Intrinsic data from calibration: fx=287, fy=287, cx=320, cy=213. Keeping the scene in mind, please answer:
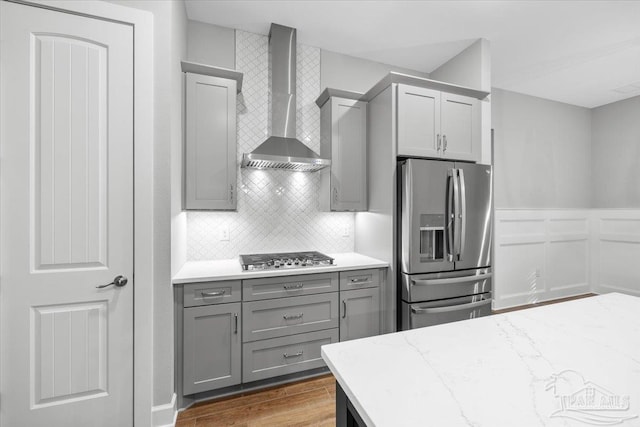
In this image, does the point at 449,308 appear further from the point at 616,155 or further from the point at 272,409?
the point at 616,155

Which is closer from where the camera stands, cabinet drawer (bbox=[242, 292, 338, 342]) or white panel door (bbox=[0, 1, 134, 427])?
white panel door (bbox=[0, 1, 134, 427])

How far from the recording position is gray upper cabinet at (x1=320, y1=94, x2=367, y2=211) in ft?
9.06

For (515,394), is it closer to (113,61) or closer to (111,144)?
(111,144)

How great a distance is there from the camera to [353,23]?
2631mm

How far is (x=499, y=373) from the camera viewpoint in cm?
74

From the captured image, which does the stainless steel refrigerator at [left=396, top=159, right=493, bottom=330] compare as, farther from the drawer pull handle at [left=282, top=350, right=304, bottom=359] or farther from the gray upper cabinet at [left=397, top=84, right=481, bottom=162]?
the drawer pull handle at [left=282, top=350, right=304, bottom=359]

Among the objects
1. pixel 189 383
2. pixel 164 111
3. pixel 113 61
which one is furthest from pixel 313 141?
pixel 189 383

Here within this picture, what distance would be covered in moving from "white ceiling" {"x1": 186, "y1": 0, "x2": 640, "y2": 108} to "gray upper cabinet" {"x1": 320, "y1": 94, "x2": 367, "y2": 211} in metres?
0.68

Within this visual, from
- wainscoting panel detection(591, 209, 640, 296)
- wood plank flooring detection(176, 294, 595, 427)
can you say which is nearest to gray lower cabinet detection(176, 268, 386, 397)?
wood plank flooring detection(176, 294, 595, 427)

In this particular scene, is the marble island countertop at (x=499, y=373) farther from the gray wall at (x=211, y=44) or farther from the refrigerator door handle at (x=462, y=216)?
the gray wall at (x=211, y=44)

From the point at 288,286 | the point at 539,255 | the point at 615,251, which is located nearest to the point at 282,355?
the point at 288,286

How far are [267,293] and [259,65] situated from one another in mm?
2153

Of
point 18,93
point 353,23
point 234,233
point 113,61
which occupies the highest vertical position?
point 353,23

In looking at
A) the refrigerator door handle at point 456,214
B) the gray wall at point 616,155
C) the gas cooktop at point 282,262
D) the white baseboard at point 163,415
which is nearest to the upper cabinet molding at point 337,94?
the refrigerator door handle at point 456,214
